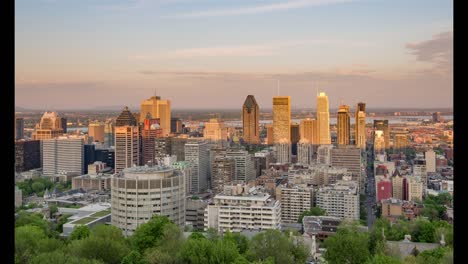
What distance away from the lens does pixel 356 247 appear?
155 inches

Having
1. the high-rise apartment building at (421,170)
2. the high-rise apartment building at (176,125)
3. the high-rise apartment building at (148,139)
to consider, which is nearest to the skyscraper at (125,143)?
the high-rise apartment building at (148,139)

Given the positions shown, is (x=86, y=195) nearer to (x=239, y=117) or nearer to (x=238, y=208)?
(x=238, y=208)

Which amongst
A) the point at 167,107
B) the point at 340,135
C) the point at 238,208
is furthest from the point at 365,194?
the point at 167,107

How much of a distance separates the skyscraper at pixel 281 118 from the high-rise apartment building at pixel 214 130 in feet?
4.91

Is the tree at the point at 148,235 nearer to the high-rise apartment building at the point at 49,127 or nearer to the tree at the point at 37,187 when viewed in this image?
the tree at the point at 37,187

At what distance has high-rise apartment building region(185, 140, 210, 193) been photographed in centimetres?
1021

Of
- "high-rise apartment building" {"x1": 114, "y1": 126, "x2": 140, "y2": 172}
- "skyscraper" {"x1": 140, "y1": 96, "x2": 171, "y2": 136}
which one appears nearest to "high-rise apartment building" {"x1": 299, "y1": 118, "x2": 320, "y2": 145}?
"skyscraper" {"x1": 140, "y1": 96, "x2": 171, "y2": 136}

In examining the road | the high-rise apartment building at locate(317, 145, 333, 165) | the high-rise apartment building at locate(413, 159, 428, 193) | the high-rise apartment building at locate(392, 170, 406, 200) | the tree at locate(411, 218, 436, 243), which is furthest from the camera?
the high-rise apartment building at locate(317, 145, 333, 165)

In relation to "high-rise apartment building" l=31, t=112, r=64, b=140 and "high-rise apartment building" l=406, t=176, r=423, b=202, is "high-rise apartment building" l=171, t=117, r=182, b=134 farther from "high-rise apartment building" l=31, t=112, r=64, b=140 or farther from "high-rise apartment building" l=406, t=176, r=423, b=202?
"high-rise apartment building" l=406, t=176, r=423, b=202

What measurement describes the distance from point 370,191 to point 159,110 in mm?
6659

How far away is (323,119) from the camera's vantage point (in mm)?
13547

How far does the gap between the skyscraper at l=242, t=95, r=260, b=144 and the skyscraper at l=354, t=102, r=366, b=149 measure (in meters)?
2.72

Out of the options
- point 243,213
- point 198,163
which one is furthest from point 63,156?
point 243,213
